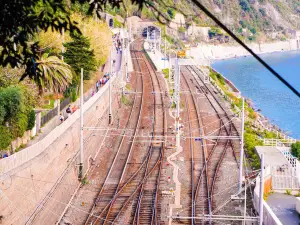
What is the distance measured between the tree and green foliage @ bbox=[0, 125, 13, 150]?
43.0 feet

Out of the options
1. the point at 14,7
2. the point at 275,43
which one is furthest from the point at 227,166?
the point at 275,43

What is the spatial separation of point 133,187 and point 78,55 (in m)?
12.6

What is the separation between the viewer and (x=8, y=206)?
53.0 ft

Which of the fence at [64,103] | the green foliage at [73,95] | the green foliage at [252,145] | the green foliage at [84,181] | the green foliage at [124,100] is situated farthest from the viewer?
the green foliage at [124,100]

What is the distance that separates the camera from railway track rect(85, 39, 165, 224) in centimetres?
2025

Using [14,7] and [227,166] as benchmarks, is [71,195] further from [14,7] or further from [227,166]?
[14,7]

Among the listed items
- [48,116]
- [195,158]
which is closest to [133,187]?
[48,116]

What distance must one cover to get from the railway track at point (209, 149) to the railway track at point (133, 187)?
150cm

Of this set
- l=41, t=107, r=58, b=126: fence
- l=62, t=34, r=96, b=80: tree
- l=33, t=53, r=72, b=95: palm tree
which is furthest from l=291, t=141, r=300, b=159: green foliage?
l=62, t=34, r=96, b=80: tree

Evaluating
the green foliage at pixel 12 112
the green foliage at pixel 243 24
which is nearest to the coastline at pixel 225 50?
the green foliage at pixel 243 24

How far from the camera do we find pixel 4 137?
65.9 ft

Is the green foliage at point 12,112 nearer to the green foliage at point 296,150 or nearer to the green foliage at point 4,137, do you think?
the green foliage at point 4,137

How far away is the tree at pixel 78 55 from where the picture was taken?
33.9m

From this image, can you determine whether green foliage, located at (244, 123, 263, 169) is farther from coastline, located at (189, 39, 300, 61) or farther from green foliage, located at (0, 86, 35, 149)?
coastline, located at (189, 39, 300, 61)
